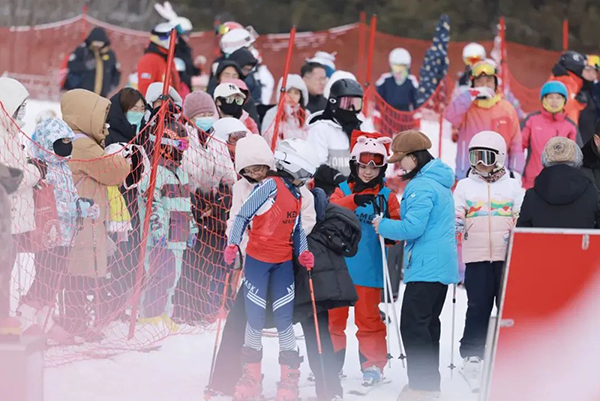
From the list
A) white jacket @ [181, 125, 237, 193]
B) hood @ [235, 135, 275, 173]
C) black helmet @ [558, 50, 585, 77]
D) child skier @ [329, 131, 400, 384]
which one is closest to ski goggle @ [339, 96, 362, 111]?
white jacket @ [181, 125, 237, 193]

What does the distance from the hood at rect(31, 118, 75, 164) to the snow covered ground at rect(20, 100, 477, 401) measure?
1212mm

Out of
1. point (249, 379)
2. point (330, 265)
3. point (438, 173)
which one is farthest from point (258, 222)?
point (438, 173)

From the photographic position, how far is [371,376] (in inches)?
251

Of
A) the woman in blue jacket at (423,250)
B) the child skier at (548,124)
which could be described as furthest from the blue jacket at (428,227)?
the child skier at (548,124)

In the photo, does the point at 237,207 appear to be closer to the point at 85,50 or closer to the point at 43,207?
the point at 43,207

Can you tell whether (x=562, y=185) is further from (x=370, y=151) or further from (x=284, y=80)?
(x=284, y=80)

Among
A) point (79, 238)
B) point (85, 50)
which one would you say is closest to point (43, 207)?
point (79, 238)

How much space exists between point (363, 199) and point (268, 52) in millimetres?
12384

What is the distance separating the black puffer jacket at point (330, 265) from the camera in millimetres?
5902

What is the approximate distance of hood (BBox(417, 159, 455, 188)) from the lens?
618 cm

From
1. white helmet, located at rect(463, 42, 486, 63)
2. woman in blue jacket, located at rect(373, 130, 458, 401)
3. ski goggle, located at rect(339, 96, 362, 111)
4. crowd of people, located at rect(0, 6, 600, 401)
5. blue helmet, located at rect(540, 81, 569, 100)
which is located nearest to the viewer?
crowd of people, located at rect(0, 6, 600, 401)

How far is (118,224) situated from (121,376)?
1.19 meters

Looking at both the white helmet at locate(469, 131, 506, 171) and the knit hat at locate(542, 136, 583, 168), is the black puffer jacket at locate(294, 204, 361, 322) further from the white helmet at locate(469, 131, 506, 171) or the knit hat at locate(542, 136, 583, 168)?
the knit hat at locate(542, 136, 583, 168)

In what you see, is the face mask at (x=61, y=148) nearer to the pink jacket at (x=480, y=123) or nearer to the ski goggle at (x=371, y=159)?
the ski goggle at (x=371, y=159)
